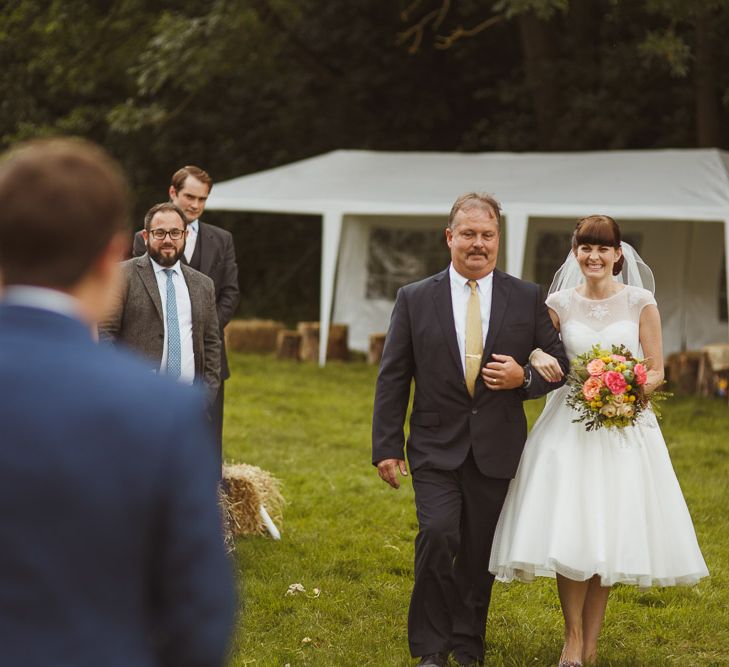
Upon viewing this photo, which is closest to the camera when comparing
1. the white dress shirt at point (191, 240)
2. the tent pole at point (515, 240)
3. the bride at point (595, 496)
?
the bride at point (595, 496)

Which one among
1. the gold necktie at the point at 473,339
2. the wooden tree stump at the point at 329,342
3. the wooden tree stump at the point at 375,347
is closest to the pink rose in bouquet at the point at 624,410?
the gold necktie at the point at 473,339

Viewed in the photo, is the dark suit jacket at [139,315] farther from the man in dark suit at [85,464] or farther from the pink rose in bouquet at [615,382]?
the man in dark suit at [85,464]

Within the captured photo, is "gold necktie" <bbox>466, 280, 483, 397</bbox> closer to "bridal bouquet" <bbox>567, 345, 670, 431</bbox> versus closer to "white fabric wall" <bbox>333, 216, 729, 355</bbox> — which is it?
"bridal bouquet" <bbox>567, 345, 670, 431</bbox>

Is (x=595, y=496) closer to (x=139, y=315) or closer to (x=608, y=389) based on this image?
(x=608, y=389)

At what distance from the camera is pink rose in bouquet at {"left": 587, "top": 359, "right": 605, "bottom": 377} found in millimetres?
5145

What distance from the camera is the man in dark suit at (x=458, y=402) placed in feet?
17.2

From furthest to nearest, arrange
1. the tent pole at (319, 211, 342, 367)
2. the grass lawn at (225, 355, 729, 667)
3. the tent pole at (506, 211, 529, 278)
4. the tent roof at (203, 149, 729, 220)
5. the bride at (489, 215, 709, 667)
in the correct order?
the tent pole at (319, 211, 342, 367) → the tent roof at (203, 149, 729, 220) → the tent pole at (506, 211, 529, 278) → the grass lawn at (225, 355, 729, 667) → the bride at (489, 215, 709, 667)

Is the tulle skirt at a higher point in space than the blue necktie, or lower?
lower

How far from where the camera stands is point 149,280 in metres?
6.09

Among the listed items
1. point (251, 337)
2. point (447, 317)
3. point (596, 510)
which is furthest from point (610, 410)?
point (251, 337)

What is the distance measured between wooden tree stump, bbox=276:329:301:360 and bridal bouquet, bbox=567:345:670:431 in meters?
13.1

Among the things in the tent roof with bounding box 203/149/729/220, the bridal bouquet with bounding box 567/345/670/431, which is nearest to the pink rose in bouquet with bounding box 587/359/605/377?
the bridal bouquet with bounding box 567/345/670/431

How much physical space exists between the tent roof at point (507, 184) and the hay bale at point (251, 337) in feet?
6.98

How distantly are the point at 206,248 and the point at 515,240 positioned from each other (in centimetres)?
866
